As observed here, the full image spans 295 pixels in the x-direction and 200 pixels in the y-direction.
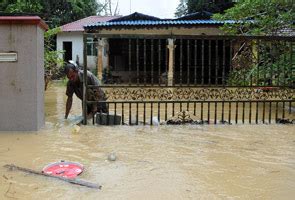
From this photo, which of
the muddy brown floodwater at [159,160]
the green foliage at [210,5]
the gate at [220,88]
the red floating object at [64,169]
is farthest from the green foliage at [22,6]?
the red floating object at [64,169]

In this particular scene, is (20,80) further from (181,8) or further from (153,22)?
(181,8)

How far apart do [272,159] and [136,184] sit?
215 cm

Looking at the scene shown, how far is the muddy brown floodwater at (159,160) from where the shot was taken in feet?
13.8

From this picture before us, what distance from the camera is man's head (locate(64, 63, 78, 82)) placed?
8.42 meters

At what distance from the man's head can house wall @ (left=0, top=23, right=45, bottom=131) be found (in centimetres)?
139

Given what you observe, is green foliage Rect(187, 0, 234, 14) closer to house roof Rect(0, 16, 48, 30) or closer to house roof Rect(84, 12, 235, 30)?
house roof Rect(84, 12, 235, 30)

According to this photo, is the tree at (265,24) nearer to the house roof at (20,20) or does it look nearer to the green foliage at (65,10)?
the house roof at (20,20)

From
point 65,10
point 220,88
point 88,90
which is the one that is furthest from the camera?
point 65,10

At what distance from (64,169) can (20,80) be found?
275 centimetres

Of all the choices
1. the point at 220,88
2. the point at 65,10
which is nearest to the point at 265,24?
the point at 220,88

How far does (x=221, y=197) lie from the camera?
13.4ft

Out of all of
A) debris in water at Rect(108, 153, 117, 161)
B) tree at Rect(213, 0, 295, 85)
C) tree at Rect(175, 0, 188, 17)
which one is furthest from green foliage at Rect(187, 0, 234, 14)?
debris in water at Rect(108, 153, 117, 161)

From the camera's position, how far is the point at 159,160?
17.9ft

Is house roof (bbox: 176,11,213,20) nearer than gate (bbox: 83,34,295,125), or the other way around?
gate (bbox: 83,34,295,125)
